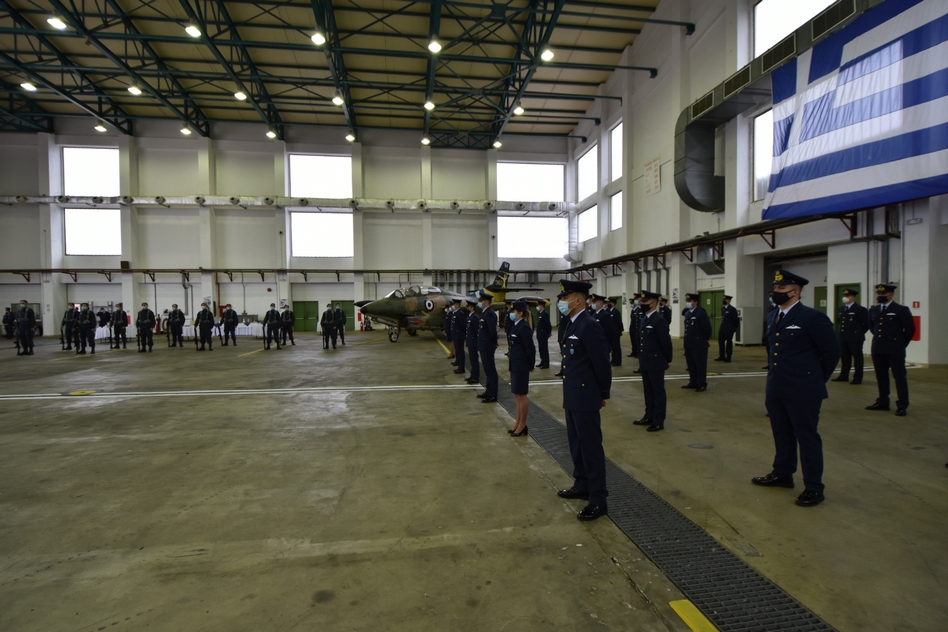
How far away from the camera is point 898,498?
3.46 metres

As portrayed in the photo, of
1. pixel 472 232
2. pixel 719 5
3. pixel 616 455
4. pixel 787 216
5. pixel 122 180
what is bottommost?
pixel 616 455

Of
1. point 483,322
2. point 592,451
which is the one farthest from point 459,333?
point 592,451

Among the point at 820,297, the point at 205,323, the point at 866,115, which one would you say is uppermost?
the point at 866,115

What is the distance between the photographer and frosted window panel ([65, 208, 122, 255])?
2489cm

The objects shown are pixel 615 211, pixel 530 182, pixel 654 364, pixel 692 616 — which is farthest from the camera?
pixel 530 182

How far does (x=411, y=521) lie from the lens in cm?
319

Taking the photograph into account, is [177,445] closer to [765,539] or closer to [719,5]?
[765,539]

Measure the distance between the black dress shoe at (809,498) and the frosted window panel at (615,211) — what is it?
2065 cm

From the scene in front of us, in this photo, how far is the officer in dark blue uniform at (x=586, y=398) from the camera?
324 centimetres

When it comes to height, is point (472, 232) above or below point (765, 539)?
above

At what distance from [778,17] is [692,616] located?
55.3 ft

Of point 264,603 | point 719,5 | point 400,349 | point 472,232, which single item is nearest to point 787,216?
point 719,5

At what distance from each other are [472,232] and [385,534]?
26.2 m

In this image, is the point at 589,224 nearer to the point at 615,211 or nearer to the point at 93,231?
the point at 615,211
